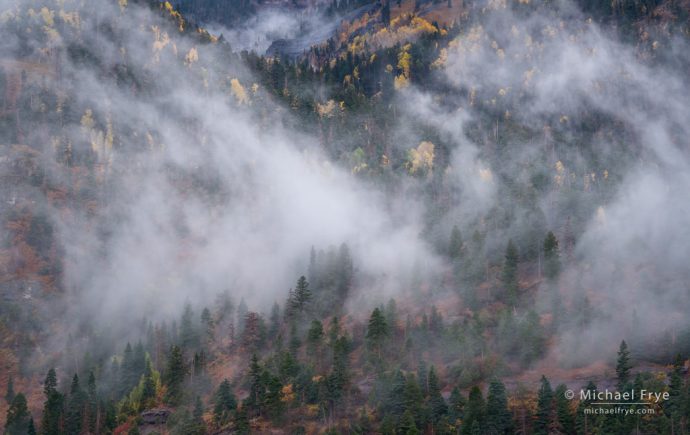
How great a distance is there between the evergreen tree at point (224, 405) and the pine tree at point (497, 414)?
145ft

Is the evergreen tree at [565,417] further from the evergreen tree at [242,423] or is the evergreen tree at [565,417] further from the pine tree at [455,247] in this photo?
the pine tree at [455,247]

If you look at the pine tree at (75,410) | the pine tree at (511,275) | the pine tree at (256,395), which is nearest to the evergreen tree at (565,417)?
the pine tree at (511,275)

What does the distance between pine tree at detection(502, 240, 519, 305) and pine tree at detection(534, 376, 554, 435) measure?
136ft

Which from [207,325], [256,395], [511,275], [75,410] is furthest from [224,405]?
[511,275]

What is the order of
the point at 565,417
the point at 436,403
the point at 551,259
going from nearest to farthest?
the point at 565,417, the point at 436,403, the point at 551,259

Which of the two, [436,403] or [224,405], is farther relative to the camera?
[224,405]

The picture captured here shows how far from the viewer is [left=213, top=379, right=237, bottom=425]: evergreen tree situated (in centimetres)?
11906

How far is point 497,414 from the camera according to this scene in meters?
100

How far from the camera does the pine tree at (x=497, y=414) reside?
324ft

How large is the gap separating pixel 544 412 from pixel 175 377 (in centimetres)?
7079

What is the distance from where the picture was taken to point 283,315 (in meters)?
159

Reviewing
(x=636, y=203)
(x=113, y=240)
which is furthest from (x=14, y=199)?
(x=636, y=203)

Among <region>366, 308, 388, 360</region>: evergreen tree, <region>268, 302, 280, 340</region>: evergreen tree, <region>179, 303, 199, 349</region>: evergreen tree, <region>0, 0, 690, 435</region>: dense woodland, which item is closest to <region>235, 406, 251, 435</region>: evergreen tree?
<region>0, 0, 690, 435</region>: dense woodland

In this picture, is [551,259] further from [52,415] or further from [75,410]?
[52,415]
